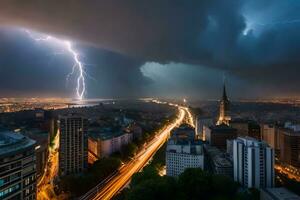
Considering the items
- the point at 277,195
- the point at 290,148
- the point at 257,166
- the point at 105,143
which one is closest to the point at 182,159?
the point at 257,166

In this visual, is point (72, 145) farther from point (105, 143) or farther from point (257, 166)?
point (257, 166)

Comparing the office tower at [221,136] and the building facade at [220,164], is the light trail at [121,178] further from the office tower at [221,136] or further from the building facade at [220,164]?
the office tower at [221,136]

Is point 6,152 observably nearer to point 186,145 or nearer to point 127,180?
point 127,180

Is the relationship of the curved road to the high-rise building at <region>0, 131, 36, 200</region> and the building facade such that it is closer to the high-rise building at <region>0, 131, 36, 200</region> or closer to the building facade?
the building facade

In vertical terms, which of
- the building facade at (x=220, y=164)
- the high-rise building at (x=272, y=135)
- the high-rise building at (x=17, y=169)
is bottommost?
the building facade at (x=220, y=164)

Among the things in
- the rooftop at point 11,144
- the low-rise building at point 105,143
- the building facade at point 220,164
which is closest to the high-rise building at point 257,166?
the building facade at point 220,164
